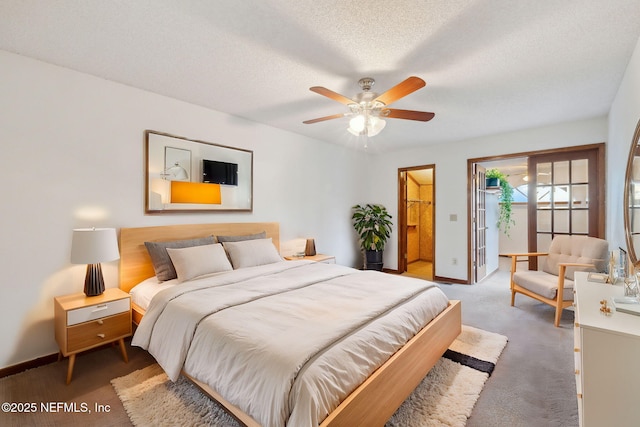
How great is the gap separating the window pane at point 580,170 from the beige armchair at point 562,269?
942mm

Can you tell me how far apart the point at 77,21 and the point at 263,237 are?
2.51 m

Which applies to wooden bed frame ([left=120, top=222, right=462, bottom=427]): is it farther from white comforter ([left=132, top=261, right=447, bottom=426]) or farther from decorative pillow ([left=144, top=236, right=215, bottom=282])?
decorative pillow ([left=144, top=236, right=215, bottom=282])

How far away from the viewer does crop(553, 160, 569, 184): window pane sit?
396 cm

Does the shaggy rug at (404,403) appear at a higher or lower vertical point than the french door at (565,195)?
lower

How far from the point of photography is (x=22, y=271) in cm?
222

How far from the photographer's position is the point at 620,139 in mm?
2732

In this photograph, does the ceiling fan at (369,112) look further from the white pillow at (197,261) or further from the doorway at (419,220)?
the doorway at (419,220)

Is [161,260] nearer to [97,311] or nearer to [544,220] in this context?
[97,311]

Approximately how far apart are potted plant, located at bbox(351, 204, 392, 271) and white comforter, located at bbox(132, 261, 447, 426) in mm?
2637

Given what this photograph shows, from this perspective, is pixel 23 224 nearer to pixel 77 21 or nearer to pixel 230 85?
pixel 77 21

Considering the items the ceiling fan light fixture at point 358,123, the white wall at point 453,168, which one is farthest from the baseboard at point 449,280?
the ceiling fan light fixture at point 358,123

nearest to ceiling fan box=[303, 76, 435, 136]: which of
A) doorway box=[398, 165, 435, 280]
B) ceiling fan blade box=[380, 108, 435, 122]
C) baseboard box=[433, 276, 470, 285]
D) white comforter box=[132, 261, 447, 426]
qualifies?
ceiling fan blade box=[380, 108, 435, 122]

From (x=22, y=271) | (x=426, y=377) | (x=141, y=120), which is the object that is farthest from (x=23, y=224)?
(x=426, y=377)

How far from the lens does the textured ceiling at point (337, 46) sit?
1.70 m
